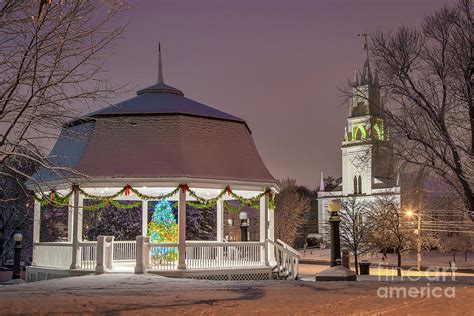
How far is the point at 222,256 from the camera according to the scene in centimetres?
2064

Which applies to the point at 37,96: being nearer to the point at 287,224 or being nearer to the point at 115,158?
the point at 115,158

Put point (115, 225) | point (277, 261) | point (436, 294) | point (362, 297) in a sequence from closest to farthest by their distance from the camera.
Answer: point (362, 297) → point (436, 294) → point (277, 261) → point (115, 225)

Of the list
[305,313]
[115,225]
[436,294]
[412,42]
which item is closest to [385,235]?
[115,225]

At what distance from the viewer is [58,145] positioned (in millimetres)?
22859

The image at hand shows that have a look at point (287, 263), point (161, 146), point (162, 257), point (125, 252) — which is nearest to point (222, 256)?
point (162, 257)

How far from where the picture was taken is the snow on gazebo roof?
19703 mm

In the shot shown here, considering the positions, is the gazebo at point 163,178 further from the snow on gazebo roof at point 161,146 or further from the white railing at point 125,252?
the white railing at point 125,252

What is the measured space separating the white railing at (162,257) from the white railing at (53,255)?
103 inches

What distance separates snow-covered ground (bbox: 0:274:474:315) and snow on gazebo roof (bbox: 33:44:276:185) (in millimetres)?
4666

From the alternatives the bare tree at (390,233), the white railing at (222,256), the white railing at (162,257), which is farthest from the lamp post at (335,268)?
the bare tree at (390,233)

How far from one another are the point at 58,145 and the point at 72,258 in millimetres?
5204

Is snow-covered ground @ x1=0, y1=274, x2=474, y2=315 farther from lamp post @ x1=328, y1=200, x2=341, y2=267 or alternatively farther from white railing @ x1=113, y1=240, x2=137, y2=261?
white railing @ x1=113, y1=240, x2=137, y2=261

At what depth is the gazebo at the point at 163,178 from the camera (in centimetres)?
1925

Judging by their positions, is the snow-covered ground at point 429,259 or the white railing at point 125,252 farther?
the snow-covered ground at point 429,259
